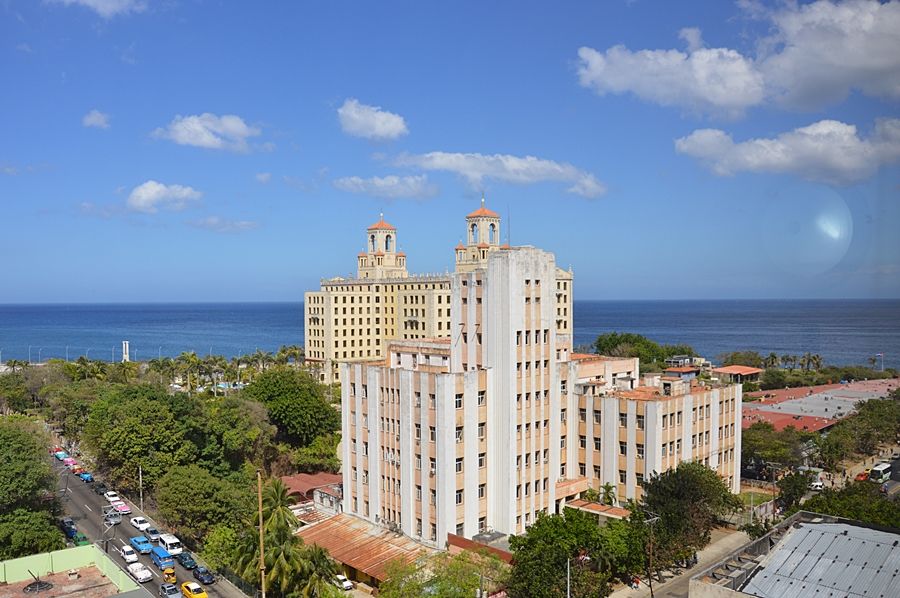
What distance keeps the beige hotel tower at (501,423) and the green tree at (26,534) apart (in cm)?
1985

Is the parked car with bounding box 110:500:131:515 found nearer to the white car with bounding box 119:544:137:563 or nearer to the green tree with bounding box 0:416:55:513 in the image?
the green tree with bounding box 0:416:55:513

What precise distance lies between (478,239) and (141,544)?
8898 cm

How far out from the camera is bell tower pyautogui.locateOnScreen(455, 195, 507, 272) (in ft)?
421

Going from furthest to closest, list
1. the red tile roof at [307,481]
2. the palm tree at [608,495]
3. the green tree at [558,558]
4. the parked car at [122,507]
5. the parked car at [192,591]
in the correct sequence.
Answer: the red tile roof at [307,481] → the parked car at [122,507] → the palm tree at [608,495] → the parked car at [192,591] → the green tree at [558,558]

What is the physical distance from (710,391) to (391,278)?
304 feet

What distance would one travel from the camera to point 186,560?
46.7 meters

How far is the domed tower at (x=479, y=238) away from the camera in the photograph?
128250 mm

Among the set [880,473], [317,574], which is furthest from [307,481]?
[880,473]

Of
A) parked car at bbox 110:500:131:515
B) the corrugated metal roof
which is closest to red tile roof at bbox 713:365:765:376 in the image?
parked car at bbox 110:500:131:515

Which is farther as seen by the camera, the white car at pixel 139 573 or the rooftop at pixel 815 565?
the white car at pixel 139 573

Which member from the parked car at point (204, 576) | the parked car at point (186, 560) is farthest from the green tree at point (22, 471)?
the parked car at point (204, 576)

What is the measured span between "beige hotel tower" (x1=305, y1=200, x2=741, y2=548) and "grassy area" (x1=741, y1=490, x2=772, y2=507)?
224 cm

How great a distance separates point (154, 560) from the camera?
47219 mm

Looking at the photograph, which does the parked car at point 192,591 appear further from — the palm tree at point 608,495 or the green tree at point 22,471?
the palm tree at point 608,495
